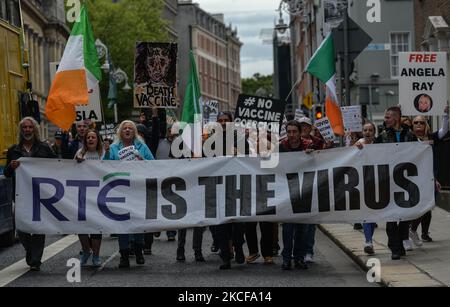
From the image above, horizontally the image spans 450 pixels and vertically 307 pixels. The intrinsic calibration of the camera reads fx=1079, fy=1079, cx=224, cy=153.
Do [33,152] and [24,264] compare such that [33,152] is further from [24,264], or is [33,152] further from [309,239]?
[309,239]

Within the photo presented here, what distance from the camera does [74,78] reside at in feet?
49.8

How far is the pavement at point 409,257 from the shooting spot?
11.2m

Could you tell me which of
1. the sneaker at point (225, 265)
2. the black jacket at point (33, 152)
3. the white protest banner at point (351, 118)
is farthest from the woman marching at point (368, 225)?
the white protest banner at point (351, 118)

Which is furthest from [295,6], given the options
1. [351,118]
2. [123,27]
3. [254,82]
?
[254,82]

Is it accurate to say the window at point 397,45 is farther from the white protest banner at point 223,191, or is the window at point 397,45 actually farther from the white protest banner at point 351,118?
the white protest banner at point 223,191

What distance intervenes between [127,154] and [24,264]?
2.04 m

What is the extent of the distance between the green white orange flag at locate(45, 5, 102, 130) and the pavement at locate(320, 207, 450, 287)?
14.0 ft

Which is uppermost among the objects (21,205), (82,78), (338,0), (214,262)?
(338,0)

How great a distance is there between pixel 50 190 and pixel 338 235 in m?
5.55

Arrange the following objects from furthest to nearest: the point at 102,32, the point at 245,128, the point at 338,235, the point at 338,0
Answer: the point at 102,32, the point at 338,0, the point at 338,235, the point at 245,128

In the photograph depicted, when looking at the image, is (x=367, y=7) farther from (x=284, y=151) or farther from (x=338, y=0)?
(x=284, y=151)

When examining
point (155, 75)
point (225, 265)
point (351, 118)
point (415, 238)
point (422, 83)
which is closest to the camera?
point (225, 265)

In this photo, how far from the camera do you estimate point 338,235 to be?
1711cm
